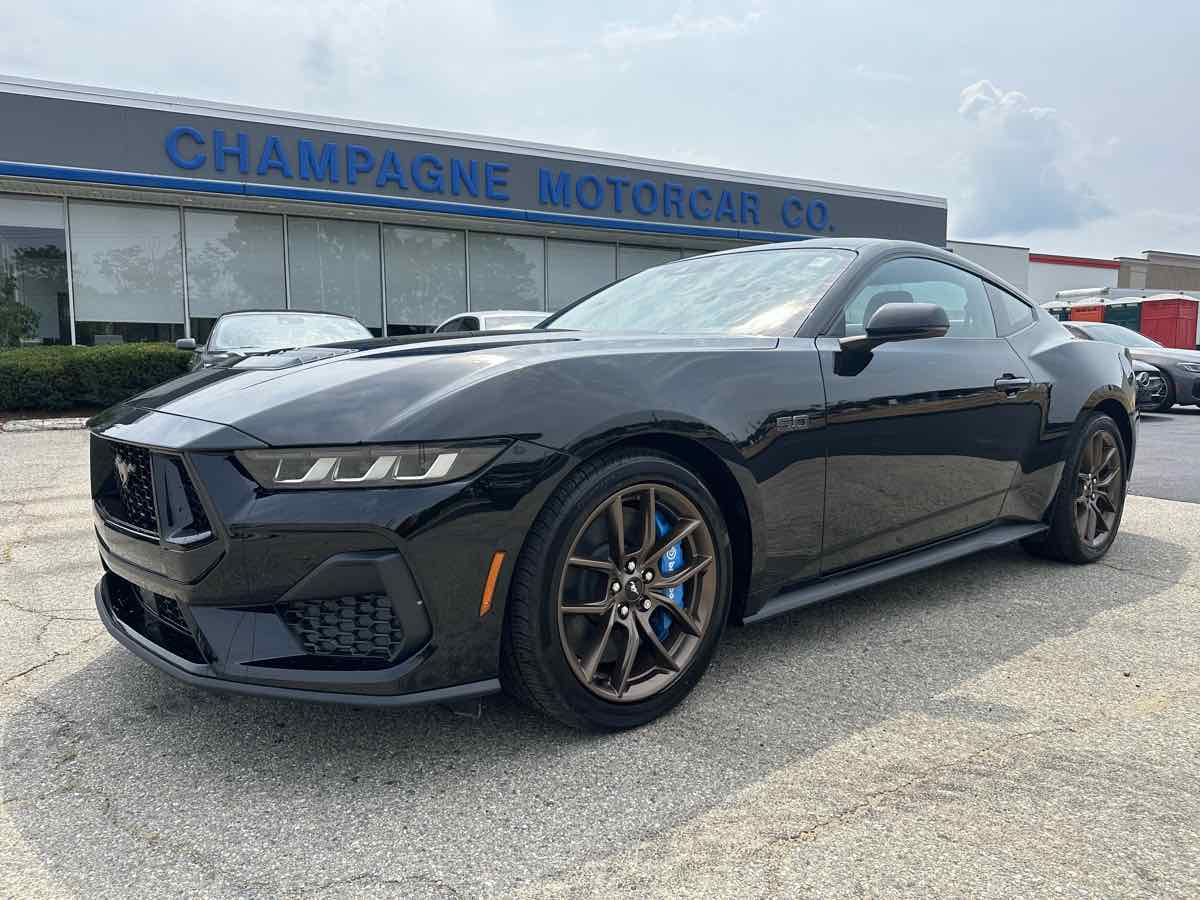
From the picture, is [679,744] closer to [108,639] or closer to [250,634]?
[250,634]

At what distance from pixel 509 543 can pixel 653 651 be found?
0.59m

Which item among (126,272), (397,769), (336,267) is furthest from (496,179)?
(397,769)

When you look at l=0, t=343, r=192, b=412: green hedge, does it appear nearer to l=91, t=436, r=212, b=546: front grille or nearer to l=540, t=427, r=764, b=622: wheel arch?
l=91, t=436, r=212, b=546: front grille

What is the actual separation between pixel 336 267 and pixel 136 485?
13551mm

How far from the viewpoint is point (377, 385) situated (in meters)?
2.04

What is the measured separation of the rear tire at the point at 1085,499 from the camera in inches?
151

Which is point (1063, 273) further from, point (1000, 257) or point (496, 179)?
point (496, 179)

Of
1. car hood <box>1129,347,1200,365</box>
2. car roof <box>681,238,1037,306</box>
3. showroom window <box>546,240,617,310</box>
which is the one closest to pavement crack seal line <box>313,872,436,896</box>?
car roof <box>681,238,1037,306</box>

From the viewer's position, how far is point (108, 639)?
9.69 ft

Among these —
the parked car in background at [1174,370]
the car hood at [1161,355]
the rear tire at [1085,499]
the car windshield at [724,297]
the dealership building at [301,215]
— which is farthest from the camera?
the dealership building at [301,215]

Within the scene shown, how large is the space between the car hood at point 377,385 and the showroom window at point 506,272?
45.5ft

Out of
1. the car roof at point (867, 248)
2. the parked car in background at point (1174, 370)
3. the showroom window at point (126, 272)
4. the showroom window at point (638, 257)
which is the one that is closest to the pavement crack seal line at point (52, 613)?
the car roof at point (867, 248)

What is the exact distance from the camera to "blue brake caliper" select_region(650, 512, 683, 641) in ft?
7.70

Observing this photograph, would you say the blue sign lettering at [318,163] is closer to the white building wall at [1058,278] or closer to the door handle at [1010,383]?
the door handle at [1010,383]
